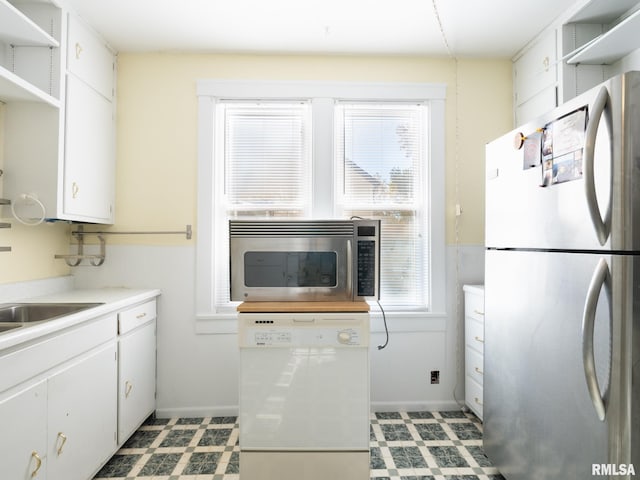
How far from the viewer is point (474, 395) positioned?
2.39 m

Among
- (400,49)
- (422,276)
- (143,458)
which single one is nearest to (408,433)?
(422,276)

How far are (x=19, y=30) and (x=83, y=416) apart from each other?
1.79 metres

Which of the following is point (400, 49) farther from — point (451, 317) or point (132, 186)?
point (132, 186)

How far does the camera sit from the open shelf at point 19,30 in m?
1.62

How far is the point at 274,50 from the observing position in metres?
2.50

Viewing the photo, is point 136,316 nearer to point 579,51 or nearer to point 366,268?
point 366,268

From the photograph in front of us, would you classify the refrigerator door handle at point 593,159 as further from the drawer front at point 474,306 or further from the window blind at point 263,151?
the window blind at point 263,151

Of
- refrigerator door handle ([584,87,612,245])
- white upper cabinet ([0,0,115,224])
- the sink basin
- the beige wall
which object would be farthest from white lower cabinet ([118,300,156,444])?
refrigerator door handle ([584,87,612,245])

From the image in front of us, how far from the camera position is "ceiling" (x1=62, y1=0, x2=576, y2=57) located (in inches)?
80.5

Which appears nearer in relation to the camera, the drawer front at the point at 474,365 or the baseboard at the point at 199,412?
the drawer front at the point at 474,365

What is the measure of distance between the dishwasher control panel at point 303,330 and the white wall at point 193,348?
2.64ft

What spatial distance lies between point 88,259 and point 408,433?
2.30m

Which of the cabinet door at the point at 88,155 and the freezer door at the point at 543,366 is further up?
the cabinet door at the point at 88,155

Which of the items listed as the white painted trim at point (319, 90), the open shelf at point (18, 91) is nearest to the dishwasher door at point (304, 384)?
the open shelf at point (18, 91)
